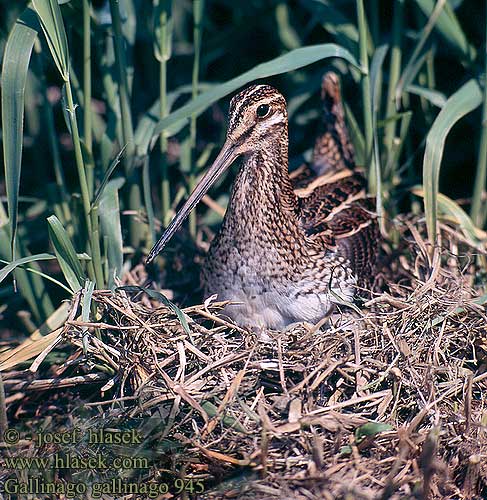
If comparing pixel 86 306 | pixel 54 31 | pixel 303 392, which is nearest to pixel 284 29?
pixel 54 31

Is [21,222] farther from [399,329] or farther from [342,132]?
[399,329]

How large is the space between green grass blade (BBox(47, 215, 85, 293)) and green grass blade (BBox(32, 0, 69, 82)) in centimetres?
53

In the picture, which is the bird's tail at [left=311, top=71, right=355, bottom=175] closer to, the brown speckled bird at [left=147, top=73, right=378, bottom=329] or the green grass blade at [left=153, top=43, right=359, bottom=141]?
the green grass blade at [left=153, top=43, right=359, bottom=141]

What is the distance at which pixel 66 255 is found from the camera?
9.93 ft

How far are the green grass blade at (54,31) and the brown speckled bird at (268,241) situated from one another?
632 mm

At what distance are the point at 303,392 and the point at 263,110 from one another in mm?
1070

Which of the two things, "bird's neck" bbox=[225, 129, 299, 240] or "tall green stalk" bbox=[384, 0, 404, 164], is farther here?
"tall green stalk" bbox=[384, 0, 404, 164]

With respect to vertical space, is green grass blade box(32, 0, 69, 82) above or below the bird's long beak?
above

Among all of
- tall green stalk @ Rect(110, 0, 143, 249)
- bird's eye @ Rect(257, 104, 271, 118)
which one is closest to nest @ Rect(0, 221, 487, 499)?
tall green stalk @ Rect(110, 0, 143, 249)

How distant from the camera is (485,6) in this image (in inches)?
156

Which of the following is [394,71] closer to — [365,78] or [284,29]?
[365,78]

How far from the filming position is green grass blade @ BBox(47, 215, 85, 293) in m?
2.98

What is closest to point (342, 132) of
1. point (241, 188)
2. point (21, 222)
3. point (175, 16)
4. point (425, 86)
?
point (425, 86)

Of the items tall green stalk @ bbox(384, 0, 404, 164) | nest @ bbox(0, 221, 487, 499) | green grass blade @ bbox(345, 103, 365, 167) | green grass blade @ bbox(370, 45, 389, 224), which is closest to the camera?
nest @ bbox(0, 221, 487, 499)
